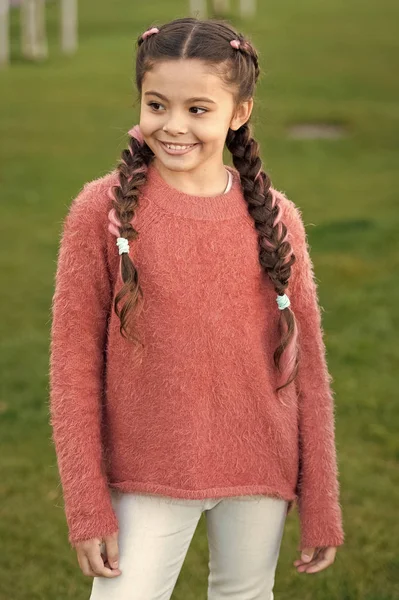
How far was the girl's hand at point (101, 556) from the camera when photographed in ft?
7.68

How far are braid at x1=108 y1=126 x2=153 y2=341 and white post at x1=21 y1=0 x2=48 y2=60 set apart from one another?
15348mm

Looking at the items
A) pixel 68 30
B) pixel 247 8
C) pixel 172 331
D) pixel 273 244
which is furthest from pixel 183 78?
pixel 247 8

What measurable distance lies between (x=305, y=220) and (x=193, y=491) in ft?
21.4

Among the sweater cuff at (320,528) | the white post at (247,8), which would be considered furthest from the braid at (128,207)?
the white post at (247,8)

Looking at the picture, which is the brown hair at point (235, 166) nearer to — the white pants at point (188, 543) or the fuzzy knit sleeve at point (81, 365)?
the fuzzy knit sleeve at point (81, 365)

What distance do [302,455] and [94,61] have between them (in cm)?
1545

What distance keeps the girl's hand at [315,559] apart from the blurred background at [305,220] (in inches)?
40.2

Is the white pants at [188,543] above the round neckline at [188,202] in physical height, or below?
below

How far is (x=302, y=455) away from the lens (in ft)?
8.46

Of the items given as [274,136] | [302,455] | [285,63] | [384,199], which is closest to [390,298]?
[384,199]

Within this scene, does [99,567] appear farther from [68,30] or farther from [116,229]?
[68,30]

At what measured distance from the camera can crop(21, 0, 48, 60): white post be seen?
17.3m

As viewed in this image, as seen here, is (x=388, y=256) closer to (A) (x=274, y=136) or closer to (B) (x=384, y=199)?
(B) (x=384, y=199)

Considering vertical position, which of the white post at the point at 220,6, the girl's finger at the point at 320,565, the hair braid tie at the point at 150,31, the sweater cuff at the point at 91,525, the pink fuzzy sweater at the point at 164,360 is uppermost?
the hair braid tie at the point at 150,31
